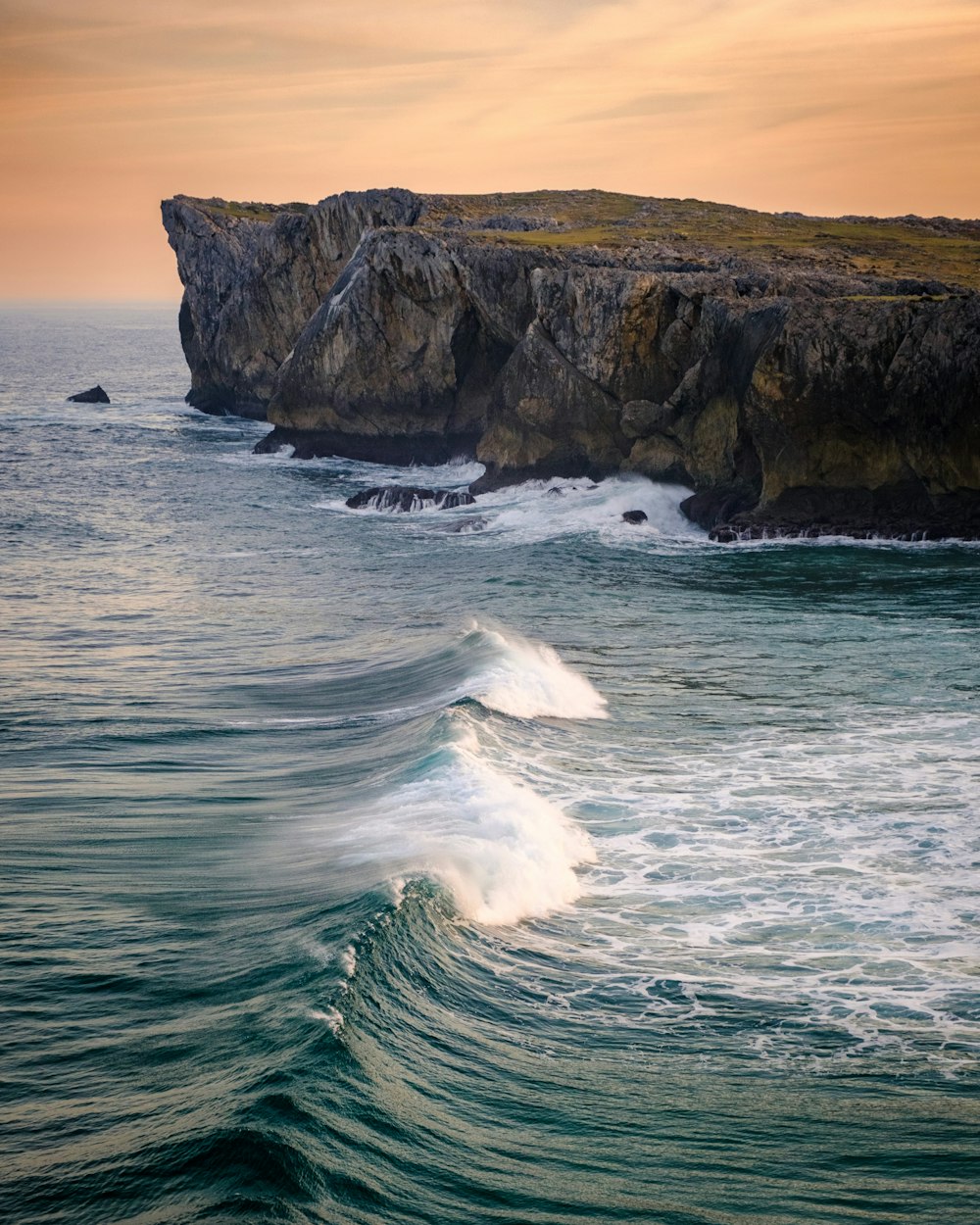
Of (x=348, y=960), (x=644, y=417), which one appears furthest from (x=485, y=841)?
(x=644, y=417)

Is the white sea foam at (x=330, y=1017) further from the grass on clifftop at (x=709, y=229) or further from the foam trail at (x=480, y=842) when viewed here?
the grass on clifftop at (x=709, y=229)

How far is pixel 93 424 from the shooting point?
83812 millimetres

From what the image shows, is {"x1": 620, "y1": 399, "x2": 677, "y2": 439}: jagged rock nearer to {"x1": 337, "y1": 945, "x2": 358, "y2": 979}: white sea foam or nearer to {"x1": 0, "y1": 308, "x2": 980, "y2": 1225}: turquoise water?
{"x1": 0, "y1": 308, "x2": 980, "y2": 1225}: turquoise water

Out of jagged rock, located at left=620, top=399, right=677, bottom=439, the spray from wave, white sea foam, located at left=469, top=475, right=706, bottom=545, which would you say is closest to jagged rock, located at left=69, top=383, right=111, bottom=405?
white sea foam, located at left=469, top=475, right=706, bottom=545

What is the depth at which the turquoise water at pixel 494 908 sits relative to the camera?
1055cm

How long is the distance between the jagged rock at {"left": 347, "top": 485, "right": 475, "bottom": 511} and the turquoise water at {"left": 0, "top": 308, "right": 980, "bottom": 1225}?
17.3 meters

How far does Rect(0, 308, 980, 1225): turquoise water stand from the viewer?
10547 mm

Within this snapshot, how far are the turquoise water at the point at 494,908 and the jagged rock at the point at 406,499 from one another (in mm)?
17276

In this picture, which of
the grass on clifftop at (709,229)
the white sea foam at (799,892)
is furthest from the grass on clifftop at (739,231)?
the white sea foam at (799,892)

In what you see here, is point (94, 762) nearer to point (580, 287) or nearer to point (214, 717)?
point (214, 717)

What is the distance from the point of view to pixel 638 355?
5025 cm

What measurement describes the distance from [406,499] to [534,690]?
2840 centimetres

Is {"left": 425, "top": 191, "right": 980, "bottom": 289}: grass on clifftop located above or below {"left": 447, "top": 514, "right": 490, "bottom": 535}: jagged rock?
above

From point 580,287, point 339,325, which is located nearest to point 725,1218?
point 580,287
